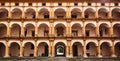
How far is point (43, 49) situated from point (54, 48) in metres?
3.39

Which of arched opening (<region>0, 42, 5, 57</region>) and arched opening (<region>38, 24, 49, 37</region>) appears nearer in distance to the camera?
arched opening (<region>0, 42, 5, 57</region>)

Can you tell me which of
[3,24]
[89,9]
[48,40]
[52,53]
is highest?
[89,9]

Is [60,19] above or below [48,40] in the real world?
above

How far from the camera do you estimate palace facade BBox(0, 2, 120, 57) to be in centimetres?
4459

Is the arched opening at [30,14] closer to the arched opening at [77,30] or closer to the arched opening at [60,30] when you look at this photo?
the arched opening at [60,30]

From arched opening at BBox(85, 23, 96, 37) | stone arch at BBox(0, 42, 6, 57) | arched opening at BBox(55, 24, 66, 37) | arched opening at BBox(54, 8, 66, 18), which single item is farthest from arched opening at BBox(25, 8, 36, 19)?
arched opening at BBox(85, 23, 96, 37)

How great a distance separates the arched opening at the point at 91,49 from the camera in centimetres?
4673

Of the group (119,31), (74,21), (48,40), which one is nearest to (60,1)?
(74,21)

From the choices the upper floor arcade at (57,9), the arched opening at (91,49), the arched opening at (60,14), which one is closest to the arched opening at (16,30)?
the upper floor arcade at (57,9)

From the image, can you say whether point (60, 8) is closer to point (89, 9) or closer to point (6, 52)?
point (89, 9)

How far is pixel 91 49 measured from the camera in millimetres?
47188

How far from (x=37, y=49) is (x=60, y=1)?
40.1 feet

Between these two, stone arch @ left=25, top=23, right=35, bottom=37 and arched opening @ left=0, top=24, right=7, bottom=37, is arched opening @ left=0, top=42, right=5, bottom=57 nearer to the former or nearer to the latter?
arched opening @ left=0, top=24, right=7, bottom=37

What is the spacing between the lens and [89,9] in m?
46.9
